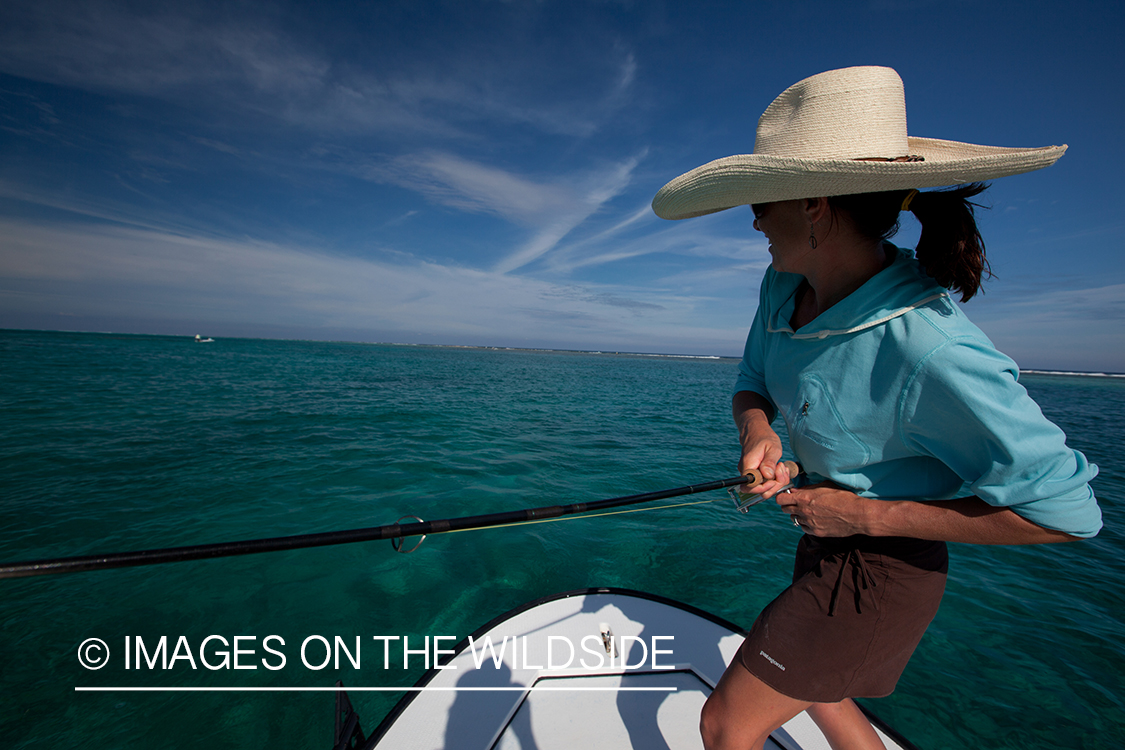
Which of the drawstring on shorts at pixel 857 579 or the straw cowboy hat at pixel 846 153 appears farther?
the drawstring on shorts at pixel 857 579

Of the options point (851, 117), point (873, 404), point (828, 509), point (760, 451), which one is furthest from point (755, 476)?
point (851, 117)

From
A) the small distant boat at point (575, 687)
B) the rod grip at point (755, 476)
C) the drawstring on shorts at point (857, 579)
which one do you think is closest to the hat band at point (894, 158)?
the rod grip at point (755, 476)

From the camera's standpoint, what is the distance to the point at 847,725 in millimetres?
1749

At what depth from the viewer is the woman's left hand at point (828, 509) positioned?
1.33 m

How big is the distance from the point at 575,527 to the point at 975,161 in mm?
6287

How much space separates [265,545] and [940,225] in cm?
242

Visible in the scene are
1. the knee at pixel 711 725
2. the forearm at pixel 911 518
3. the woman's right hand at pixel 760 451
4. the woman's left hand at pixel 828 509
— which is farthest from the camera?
the woman's right hand at pixel 760 451

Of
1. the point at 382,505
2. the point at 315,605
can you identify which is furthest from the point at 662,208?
the point at 382,505

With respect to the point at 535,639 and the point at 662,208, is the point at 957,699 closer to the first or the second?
the point at 535,639

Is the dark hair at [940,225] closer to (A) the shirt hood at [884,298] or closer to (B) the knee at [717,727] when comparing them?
(A) the shirt hood at [884,298]

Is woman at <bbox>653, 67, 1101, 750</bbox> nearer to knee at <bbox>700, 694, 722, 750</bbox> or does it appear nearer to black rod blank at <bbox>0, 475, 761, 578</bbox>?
knee at <bbox>700, 694, 722, 750</bbox>

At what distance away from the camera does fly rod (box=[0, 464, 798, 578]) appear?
1.26 metres

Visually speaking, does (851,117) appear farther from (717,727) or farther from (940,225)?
(717,727)

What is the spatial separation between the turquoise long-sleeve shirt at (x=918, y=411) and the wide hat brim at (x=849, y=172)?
254mm
